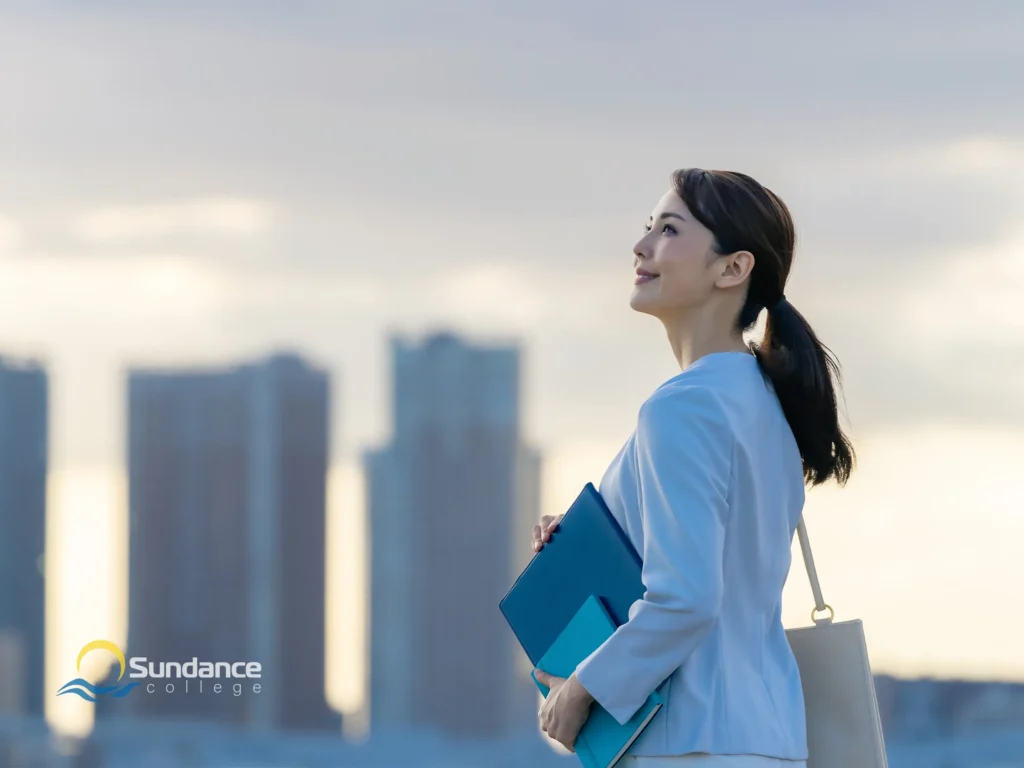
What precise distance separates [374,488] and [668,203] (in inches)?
1018

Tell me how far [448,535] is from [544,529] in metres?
29.1

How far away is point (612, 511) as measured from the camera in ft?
3.06

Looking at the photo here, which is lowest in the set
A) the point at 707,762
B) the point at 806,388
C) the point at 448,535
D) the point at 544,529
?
the point at 448,535

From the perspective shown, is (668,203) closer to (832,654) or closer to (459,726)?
(832,654)

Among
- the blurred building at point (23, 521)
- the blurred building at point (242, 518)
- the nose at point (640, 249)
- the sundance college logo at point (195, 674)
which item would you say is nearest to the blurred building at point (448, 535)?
the blurred building at point (242, 518)

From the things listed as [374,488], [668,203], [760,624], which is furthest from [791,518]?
[374,488]

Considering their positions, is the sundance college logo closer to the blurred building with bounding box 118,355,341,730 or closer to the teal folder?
the blurred building with bounding box 118,355,341,730

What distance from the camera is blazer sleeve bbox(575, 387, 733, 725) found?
0.83m

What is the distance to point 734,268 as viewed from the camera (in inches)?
37.4

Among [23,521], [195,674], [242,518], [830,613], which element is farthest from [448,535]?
[830,613]

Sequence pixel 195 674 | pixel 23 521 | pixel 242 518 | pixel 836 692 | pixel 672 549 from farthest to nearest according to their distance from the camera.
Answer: pixel 23 521 < pixel 242 518 < pixel 195 674 < pixel 836 692 < pixel 672 549

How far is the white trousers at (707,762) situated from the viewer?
84cm

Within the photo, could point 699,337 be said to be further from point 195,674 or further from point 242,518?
point 242,518

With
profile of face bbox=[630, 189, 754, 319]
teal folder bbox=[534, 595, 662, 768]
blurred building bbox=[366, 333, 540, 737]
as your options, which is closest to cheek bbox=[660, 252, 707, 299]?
profile of face bbox=[630, 189, 754, 319]
